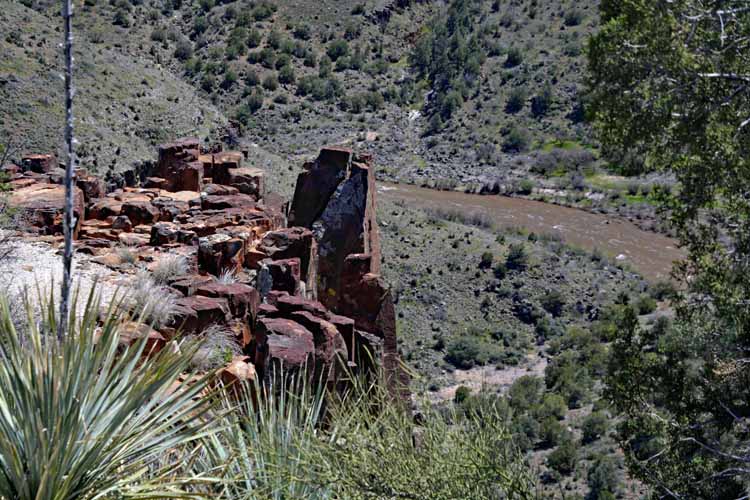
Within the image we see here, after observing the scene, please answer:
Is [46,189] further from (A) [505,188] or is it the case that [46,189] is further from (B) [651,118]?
(A) [505,188]

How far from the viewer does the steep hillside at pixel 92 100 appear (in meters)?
36.3

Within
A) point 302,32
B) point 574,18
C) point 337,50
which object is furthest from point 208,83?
point 574,18

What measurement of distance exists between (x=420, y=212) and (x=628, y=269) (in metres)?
11.8

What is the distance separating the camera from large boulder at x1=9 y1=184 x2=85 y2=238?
15609 mm

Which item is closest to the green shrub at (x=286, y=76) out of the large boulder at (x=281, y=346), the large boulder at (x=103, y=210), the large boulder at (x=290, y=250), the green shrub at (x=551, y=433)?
the green shrub at (x=551, y=433)

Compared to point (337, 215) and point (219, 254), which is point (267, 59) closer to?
point (337, 215)

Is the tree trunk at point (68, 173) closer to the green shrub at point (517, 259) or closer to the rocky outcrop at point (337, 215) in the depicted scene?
the rocky outcrop at point (337, 215)

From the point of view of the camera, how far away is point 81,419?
624 cm

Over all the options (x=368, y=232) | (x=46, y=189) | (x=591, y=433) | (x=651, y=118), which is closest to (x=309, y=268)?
(x=368, y=232)

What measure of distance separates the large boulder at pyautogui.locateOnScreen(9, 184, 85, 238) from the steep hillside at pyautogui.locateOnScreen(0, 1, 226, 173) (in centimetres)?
1684

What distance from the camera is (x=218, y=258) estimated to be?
14773 millimetres

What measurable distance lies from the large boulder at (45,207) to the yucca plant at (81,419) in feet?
29.7

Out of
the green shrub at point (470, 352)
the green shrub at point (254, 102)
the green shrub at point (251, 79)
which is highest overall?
the green shrub at point (251, 79)

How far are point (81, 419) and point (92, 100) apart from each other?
39.0 m
